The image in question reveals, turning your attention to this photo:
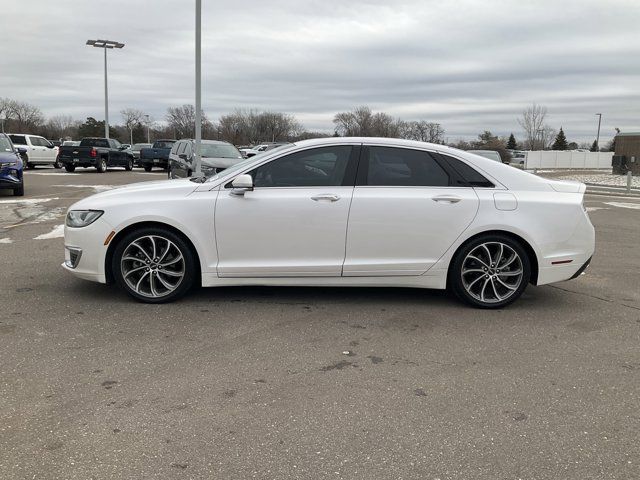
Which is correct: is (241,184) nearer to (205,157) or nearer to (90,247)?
(90,247)

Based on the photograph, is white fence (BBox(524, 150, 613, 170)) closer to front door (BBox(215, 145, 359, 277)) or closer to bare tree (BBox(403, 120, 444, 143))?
bare tree (BBox(403, 120, 444, 143))

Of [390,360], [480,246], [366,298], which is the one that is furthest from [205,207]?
[480,246]

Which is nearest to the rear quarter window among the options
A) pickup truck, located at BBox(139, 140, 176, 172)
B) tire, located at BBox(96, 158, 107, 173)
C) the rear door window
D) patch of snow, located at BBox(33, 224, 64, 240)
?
the rear door window

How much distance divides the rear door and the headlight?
93.0 inches

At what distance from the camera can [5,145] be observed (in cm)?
1484

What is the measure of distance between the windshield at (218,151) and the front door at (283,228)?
10.3 meters

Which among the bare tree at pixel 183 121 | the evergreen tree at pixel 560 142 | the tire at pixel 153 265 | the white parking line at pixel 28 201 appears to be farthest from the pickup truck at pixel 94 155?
the evergreen tree at pixel 560 142

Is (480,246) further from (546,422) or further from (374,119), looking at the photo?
(374,119)

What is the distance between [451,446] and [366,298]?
2.76 meters

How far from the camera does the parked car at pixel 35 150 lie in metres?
30.0

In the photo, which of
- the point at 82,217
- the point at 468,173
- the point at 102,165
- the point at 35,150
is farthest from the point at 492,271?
the point at 35,150

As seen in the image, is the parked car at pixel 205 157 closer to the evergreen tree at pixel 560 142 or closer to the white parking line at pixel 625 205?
the white parking line at pixel 625 205

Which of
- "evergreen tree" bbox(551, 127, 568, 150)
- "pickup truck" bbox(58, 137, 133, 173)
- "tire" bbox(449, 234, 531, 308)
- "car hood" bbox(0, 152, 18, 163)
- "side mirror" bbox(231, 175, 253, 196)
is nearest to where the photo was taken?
"side mirror" bbox(231, 175, 253, 196)

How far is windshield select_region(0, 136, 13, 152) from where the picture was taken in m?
14.7
